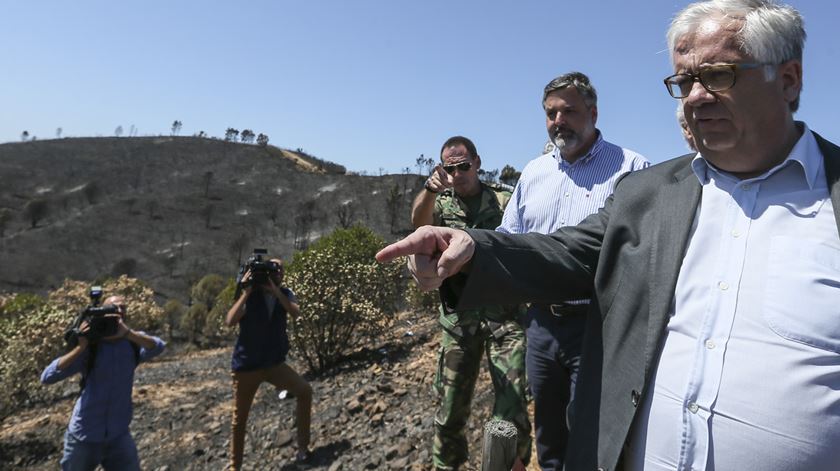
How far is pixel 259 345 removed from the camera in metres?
5.10

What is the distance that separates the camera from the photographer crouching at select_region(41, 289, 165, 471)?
13.2 feet

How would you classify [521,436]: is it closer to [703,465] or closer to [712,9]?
[703,465]

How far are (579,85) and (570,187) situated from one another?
1.74 feet

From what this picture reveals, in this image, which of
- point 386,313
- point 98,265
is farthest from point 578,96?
point 98,265

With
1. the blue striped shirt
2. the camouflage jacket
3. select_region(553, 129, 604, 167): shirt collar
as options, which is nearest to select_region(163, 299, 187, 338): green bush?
the camouflage jacket

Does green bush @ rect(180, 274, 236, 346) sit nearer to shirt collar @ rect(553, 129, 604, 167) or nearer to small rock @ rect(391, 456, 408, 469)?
small rock @ rect(391, 456, 408, 469)

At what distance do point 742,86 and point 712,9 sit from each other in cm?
22

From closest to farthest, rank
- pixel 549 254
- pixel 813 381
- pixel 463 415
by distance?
1. pixel 813 381
2. pixel 549 254
3. pixel 463 415

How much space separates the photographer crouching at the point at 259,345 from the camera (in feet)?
16.7

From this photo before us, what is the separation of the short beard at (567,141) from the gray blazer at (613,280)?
1.22 metres

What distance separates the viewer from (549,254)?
1.49 m

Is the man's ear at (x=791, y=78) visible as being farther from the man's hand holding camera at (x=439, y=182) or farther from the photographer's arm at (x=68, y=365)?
the photographer's arm at (x=68, y=365)

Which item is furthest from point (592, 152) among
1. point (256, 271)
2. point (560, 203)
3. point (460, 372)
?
point (256, 271)

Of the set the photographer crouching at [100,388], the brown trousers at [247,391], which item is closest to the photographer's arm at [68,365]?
the photographer crouching at [100,388]
